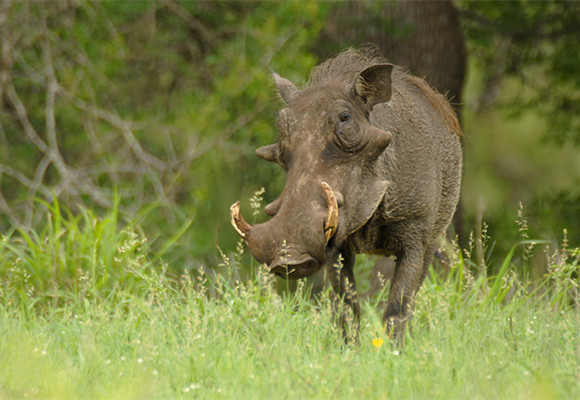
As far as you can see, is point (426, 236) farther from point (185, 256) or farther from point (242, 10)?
point (242, 10)

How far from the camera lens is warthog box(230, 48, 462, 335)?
153 inches

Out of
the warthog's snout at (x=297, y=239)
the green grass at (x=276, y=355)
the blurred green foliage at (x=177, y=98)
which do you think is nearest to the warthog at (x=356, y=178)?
the warthog's snout at (x=297, y=239)

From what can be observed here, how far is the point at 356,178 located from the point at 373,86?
1.68ft

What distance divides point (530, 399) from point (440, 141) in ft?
6.66

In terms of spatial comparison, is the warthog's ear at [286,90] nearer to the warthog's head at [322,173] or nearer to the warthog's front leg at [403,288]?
the warthog's head at [322,173]

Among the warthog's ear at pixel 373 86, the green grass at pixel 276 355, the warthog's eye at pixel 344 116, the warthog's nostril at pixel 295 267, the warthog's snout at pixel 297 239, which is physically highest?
the warthog's ear at pixel 373 86

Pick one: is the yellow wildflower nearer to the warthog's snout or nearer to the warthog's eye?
the warthog's snout

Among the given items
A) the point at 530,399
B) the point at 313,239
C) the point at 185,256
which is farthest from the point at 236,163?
the point at 530,399

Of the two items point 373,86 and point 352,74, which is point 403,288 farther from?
point 352,74

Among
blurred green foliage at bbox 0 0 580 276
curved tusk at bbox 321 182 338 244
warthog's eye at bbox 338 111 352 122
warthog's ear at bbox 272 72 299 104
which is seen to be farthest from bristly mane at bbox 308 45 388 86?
blurred green foliage at bbox 0 0 580 276

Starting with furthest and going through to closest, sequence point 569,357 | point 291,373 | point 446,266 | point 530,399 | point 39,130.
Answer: point 39,130, point 446,266, point 569,357, point 291,373, point 530,399

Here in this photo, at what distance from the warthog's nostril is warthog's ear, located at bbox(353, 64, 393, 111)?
1004mm

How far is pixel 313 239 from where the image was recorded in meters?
3.80

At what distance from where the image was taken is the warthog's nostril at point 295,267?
3754 mm
